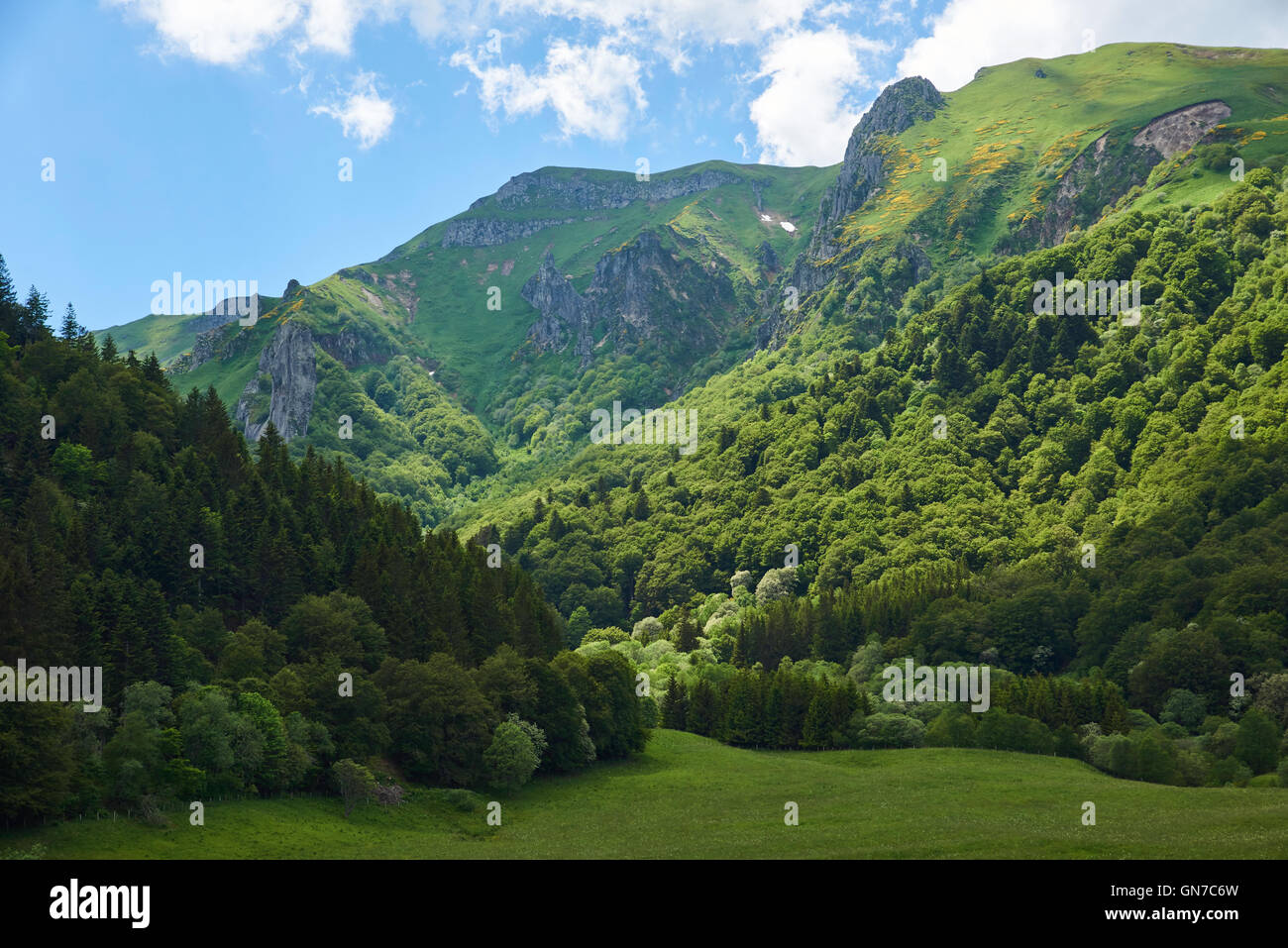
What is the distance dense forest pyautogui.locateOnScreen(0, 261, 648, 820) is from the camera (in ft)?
303

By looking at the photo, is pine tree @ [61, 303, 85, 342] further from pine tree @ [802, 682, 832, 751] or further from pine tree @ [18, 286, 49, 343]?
pine tree @ [802, 682, 832, 751]

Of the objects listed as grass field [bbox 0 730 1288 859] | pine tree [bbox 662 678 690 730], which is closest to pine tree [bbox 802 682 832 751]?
grass field [bbox 0 730 1288 859]

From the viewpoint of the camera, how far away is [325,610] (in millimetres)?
123375

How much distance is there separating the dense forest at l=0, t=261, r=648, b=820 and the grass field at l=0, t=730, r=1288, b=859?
512cm

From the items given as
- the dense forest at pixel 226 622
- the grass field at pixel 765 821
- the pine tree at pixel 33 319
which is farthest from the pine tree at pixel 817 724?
the pine tree at pixel 33 319

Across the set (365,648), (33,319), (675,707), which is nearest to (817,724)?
(675,707)

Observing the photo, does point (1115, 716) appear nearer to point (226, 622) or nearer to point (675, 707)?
point (675, 707)

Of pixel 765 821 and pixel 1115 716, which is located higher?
pixel 765 821

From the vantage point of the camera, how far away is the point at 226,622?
127875mm

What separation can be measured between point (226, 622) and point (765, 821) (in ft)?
215

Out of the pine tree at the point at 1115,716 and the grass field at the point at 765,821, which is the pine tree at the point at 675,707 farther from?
the pine tree at the point at 1115,716

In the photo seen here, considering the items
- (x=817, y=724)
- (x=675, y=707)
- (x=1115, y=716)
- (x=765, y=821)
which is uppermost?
(x=765, y=821)
